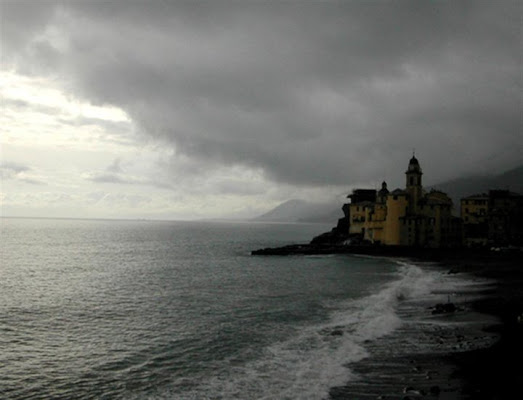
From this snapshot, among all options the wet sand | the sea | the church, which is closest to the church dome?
the church

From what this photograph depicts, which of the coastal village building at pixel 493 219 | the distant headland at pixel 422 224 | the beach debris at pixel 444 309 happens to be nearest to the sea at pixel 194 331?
the beach debris at pixel 444 309

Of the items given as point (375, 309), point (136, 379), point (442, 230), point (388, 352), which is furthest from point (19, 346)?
point (442, 230)

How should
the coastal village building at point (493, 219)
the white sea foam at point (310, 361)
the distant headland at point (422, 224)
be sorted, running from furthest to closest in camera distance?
the coastal village building at point (493, 219) → the distant headland at point (422, 224) → the white sea foam at point (310, 361)

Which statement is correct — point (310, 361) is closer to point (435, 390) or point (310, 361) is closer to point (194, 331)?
point (435, 390)

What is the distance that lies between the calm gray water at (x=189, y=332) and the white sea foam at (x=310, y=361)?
61 mm

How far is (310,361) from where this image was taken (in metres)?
24.9

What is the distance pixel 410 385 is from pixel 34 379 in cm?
1773

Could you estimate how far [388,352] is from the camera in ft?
84.8

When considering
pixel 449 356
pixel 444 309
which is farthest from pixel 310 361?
pixel 444 309

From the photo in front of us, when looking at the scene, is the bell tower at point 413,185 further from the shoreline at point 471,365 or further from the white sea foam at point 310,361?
the white sea foam at point 310,361

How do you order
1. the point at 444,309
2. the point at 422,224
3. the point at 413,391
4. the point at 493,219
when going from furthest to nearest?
the point at 493,219 → the point at 422,224 → the point at 444,309 → the point at 413,391

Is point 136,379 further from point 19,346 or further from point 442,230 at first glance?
point 442,230

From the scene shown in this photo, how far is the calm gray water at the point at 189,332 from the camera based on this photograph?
22047mm

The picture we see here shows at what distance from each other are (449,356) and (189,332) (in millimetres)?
16498
